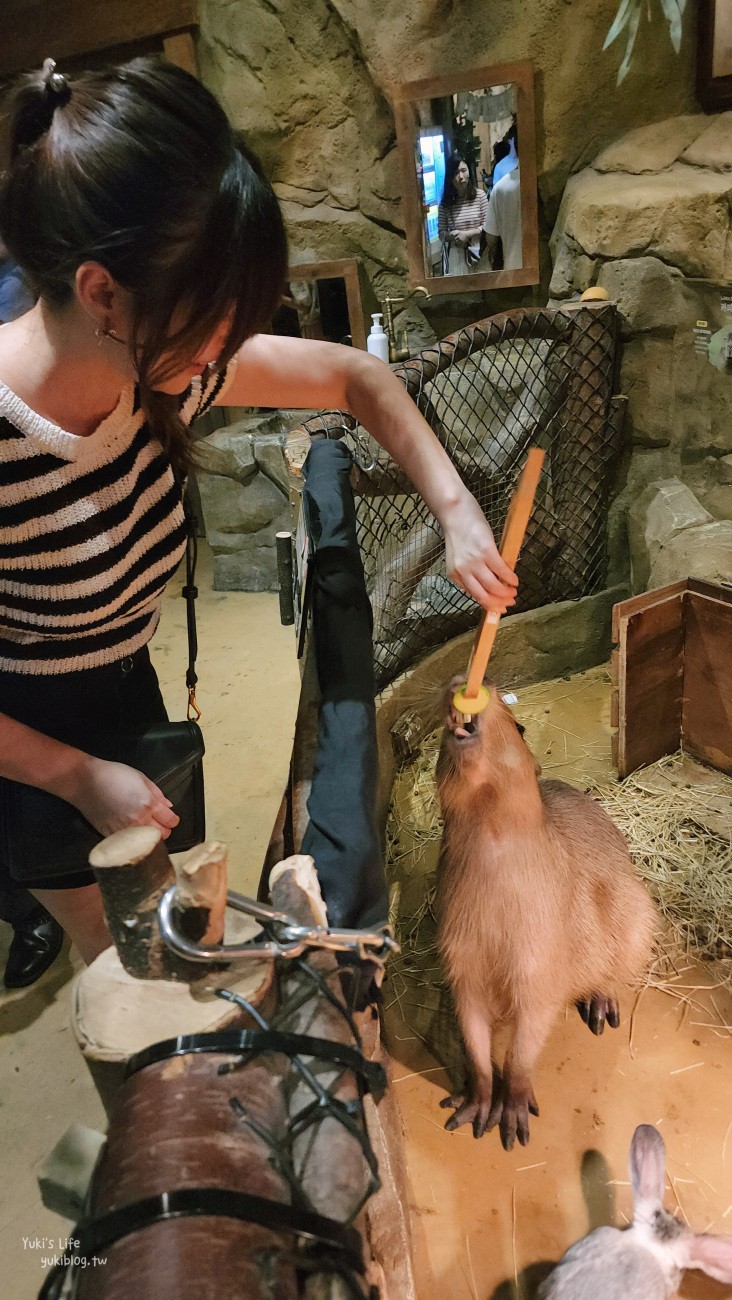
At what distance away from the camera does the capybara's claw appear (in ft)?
5.65

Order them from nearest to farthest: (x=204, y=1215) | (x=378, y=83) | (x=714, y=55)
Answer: (x=204, y=1215) → (x=714, y=55) → (x=378, y=83)

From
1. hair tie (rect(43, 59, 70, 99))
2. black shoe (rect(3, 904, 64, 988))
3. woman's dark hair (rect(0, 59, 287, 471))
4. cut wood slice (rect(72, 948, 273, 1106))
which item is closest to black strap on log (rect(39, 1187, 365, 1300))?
cut wood slice (rect(72, 948, 273, 1106))

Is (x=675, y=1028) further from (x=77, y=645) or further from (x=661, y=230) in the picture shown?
(x=661, y=230)

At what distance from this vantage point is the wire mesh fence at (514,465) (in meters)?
3.03

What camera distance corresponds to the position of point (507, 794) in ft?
5.19

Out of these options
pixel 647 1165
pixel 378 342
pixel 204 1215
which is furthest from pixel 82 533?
pixel 378 342

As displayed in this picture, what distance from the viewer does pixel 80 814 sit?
1128 millimetres

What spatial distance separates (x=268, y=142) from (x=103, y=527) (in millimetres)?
4355

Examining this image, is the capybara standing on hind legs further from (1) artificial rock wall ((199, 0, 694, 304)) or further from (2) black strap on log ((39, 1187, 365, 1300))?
(1) artificial rock wall ((199, 0, 694, 304))

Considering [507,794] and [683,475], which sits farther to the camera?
[683,475]

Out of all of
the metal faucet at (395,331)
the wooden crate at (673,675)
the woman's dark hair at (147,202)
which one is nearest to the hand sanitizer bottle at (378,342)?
the metal faucet at (395,331)

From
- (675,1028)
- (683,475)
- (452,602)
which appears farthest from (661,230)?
(675,1028)

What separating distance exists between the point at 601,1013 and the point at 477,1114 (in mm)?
393

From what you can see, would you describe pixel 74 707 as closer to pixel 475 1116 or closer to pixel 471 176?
pixel 475 1116
